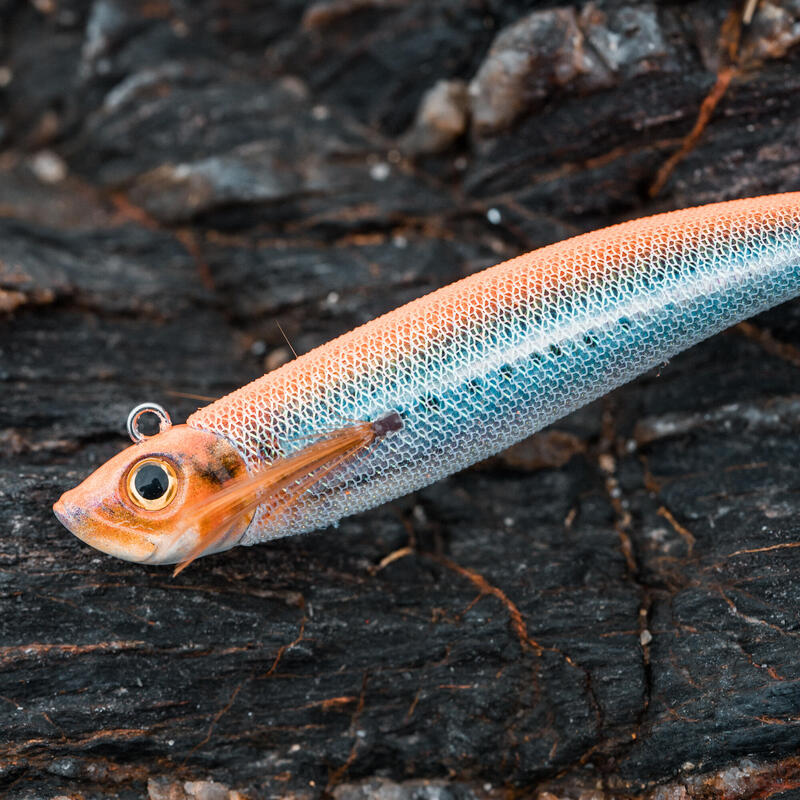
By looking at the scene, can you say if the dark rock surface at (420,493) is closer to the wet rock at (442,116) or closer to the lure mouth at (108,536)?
the wet rock at (442,116)

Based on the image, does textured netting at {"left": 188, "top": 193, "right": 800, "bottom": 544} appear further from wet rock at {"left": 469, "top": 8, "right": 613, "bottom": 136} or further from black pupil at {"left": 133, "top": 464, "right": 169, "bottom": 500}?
wet rock at {"left": 469, "top": 8, "right": 613, "bottom": 136}

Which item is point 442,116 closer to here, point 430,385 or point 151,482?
point 430,385

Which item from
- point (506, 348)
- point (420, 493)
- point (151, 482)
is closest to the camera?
point (151, 482)

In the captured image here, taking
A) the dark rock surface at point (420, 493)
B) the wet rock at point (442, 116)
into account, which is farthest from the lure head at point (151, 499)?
the wet rock at point (442, 116)

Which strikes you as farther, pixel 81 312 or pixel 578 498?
pixel 81 312

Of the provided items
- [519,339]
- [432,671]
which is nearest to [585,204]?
[519,339]

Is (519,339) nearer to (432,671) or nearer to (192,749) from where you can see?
(432,671)

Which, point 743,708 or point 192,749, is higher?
Result: point 743,708

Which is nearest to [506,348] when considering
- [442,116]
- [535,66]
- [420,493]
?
[420,493]
